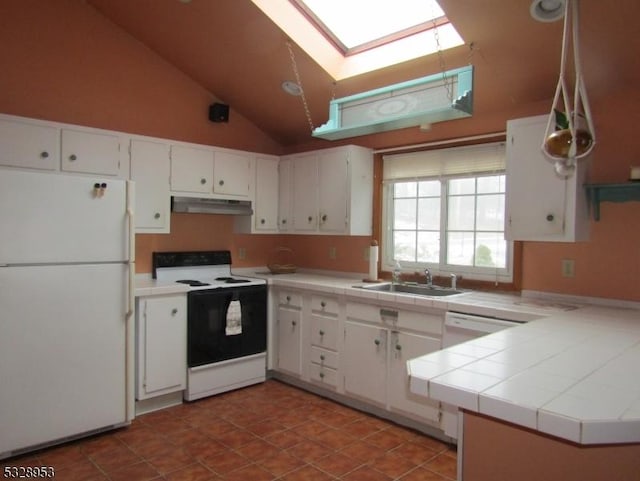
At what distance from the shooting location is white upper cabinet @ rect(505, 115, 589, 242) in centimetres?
264

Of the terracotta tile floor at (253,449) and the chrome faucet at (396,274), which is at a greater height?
the chrome faucet at (396,274)

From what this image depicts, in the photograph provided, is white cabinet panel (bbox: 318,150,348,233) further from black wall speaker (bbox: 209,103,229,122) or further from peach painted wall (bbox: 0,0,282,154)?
peach painted wall (bbox: 0,0,282,154)

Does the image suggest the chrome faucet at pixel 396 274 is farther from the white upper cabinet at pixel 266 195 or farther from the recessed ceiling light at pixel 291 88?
the recessed ceiling light at pixel 291 88

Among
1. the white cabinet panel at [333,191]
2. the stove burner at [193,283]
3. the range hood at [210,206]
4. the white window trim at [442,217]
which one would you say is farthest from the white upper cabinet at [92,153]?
the white window trim at [442,217]

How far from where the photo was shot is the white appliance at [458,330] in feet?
8.67

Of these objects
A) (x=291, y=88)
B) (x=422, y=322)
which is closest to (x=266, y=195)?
(x=291, y=88)

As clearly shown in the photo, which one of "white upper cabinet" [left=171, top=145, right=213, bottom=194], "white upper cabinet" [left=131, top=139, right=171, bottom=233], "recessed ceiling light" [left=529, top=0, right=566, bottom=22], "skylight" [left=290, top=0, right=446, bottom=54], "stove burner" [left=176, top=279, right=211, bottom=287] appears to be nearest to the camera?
"recessed ceiling light" [left=529, top=0, right=566, bottom=22]

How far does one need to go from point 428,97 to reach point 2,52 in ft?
9.46

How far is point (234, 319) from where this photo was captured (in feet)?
12.2

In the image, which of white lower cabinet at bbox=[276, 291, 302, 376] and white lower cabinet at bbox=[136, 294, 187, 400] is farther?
white lower cabinet at bbox=[276, 291, 302, 376]

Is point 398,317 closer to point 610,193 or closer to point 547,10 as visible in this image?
point 610,193

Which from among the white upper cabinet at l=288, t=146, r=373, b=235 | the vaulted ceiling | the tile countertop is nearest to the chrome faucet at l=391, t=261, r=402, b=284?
the white upper cabinet at l=288, t=146, r=373, b=235

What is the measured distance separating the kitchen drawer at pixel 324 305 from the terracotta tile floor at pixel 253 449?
0.73m

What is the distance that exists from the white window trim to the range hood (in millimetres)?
1256
